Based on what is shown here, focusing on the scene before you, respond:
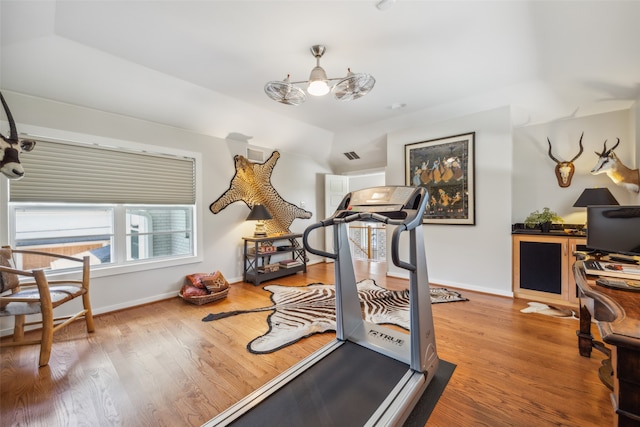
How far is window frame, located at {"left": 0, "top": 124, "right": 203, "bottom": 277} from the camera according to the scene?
2.54 metres

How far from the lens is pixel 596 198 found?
3102mm

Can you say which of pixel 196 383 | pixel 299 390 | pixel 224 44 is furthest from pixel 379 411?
pixel 224 44

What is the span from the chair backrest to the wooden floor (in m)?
0.57

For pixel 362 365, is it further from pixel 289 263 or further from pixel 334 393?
pixel 289 263

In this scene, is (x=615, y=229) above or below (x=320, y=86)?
below

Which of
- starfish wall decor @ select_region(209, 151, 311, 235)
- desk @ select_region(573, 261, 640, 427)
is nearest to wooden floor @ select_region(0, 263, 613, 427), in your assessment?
desk @ select_region(573, 261, 640, 427)

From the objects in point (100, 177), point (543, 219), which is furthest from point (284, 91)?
point (543, 219)

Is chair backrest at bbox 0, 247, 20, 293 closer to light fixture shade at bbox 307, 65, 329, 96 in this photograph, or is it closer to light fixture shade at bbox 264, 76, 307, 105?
light fixture shade at bbox 264, 76, 307, 105

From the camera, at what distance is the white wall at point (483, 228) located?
11.5 ft

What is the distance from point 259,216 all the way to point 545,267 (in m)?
4.05

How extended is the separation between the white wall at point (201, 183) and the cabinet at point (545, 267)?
371cm

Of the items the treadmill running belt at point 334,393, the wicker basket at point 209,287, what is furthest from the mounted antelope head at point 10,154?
the treadmill running belt at point 334,393

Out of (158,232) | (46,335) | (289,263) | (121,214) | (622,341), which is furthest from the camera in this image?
(289,263)

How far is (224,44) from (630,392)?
10.6 feet
